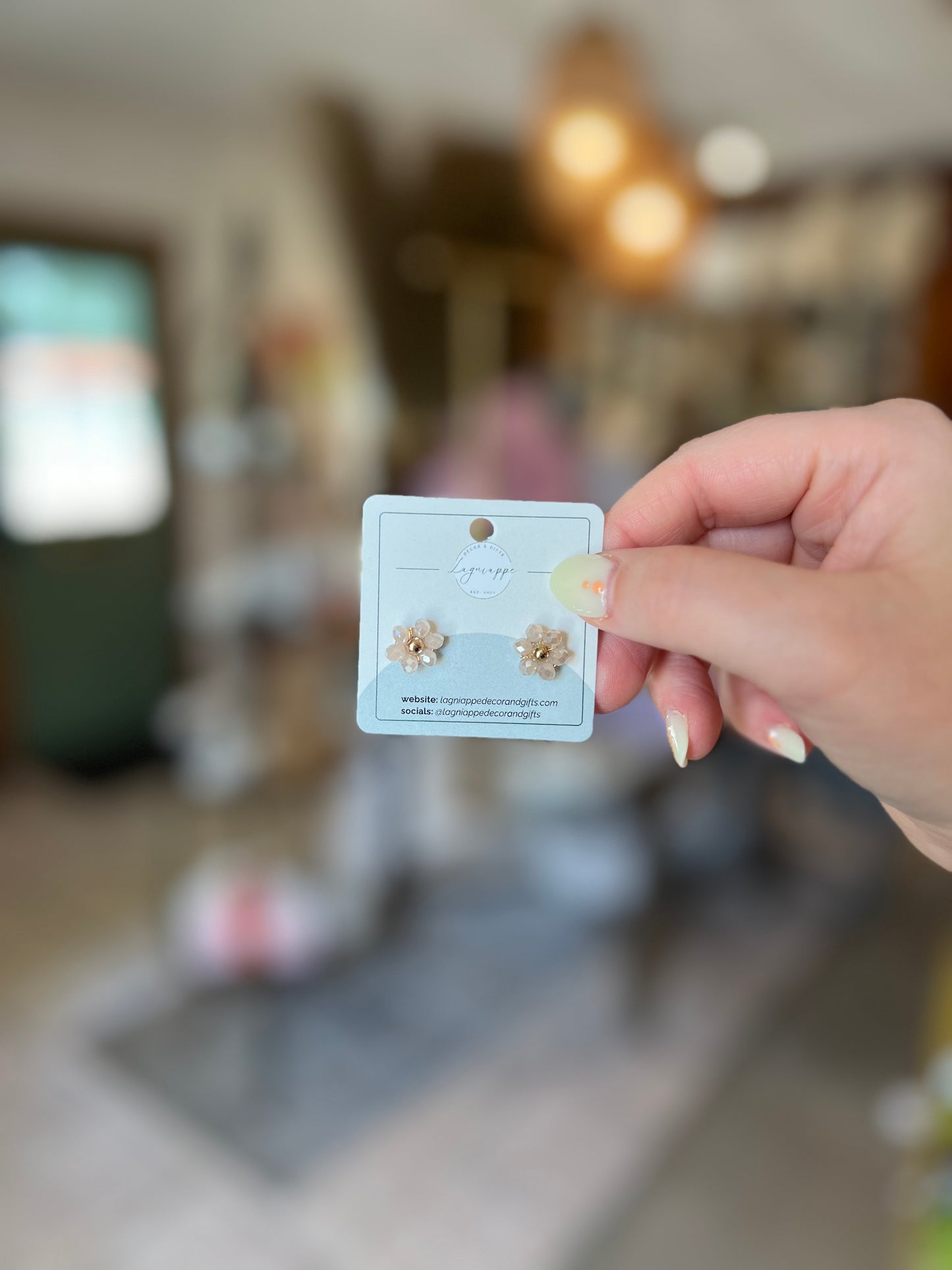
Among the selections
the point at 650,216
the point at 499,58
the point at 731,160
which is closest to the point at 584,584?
the point at 650,216

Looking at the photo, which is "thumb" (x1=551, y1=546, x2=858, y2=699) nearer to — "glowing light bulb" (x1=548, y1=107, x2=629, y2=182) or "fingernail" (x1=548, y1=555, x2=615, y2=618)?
"fingernail" (x1=548, y1=555, x2=615, y2=618)

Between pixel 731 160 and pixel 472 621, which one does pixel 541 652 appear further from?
pixel 731 160

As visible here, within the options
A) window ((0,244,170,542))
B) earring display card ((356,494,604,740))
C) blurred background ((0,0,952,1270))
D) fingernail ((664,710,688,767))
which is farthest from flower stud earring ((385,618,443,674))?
window ((0,244,170,542))

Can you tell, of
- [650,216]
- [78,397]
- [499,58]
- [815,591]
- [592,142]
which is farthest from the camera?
[78,397]

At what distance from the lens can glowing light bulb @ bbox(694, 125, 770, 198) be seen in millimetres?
1698

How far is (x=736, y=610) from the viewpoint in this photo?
0.30 meters

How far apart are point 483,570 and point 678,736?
0.39ft

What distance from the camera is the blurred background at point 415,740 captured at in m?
1.38

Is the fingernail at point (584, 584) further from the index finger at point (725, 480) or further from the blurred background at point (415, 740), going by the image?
the blurred background at point (415, 740)

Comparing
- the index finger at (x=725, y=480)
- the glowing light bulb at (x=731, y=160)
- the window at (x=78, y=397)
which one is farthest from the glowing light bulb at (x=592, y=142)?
the index finger at (x=725, y=480)

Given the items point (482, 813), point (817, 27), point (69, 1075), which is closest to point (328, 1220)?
point (69, 1075)

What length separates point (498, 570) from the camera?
0.33m

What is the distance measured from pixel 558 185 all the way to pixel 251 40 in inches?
31.8

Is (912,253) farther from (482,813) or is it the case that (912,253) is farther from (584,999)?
(584,999)
